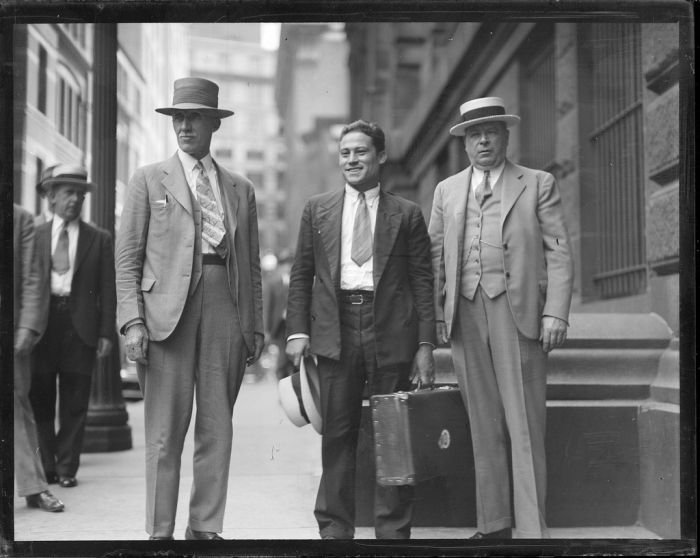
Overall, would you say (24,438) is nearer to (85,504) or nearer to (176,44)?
(85,504)

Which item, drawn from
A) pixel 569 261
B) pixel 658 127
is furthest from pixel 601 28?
pixel 569 261

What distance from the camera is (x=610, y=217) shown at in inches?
273

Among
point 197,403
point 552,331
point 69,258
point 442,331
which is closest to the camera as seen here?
point 197,403

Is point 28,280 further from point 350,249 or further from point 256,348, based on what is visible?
point 350,249

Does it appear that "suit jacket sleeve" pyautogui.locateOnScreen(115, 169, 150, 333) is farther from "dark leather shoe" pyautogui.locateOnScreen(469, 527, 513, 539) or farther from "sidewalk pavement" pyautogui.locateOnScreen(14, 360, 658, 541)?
"dark leather shoe" pyautogui.locateOnScreen(469, 527, 513, 539)

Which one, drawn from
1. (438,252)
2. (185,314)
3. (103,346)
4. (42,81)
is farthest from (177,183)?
(103,346)

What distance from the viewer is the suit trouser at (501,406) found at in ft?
16.1

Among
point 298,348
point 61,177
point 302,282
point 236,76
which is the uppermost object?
point 236,76

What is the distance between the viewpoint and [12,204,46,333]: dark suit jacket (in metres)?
5.91

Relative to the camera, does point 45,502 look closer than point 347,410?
No

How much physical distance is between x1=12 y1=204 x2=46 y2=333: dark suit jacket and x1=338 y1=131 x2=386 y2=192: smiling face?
2313mm

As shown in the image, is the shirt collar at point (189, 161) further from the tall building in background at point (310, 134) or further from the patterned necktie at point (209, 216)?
the tall building in background at point (310, 134)

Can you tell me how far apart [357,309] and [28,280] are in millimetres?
2390

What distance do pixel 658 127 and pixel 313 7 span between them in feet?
7.68
